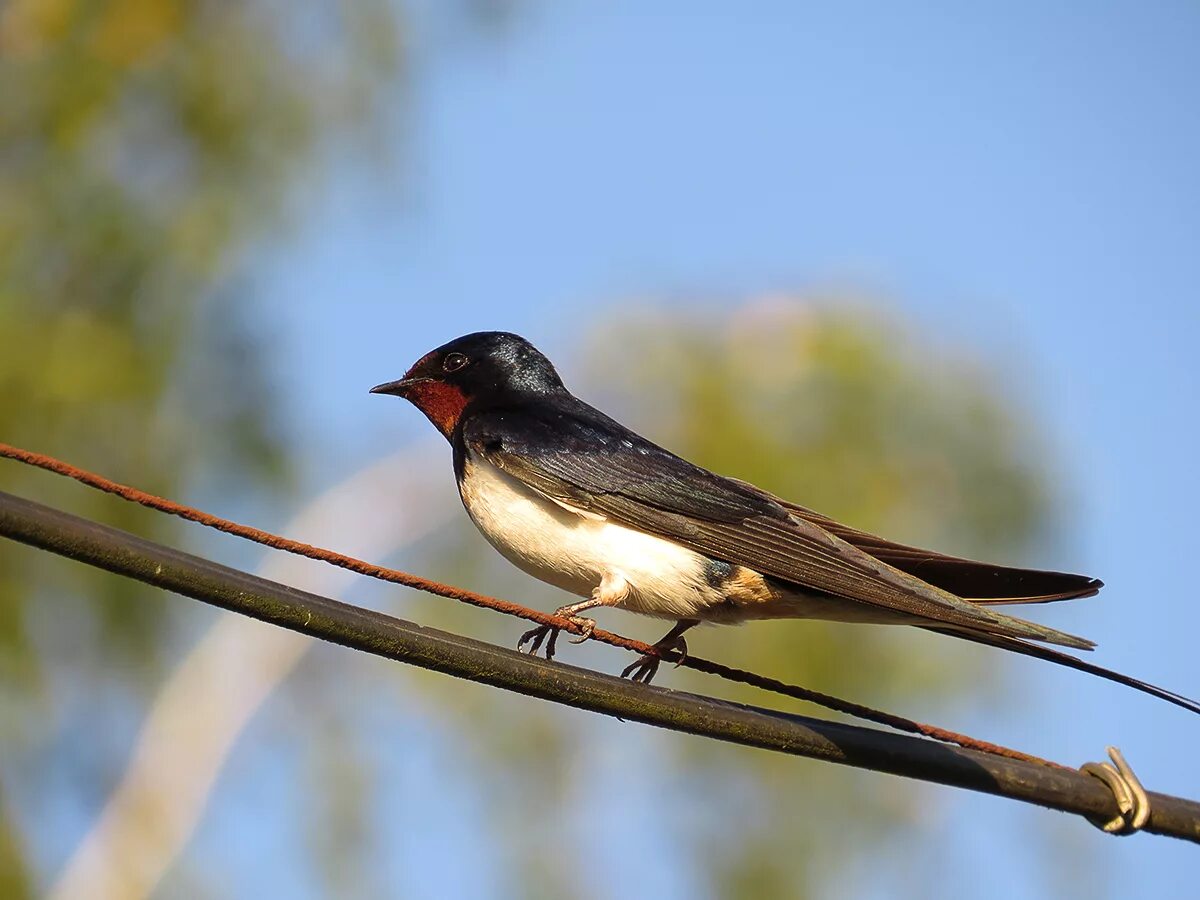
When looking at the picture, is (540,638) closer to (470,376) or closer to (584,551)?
(584,551)

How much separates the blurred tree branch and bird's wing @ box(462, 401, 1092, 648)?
1.22 feet

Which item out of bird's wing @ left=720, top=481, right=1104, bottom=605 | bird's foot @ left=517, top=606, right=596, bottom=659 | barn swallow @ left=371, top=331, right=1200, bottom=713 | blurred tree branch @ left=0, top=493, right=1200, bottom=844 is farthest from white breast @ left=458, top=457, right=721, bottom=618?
blurred tree branch @ left=0, top=493, right=1200, bottom=844

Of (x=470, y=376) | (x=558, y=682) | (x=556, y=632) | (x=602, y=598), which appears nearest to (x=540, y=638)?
(x=556, y=632)

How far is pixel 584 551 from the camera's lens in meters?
3.92

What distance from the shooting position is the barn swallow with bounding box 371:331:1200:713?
358 cm

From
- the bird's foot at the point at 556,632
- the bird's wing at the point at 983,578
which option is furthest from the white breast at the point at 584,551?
the bird's wing at the point at 983,578

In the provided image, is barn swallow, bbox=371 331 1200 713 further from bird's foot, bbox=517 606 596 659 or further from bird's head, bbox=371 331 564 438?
bird's head, bbox=371 331 564 438

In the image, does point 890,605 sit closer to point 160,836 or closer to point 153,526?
point 153,526

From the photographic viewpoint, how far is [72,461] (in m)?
7.41

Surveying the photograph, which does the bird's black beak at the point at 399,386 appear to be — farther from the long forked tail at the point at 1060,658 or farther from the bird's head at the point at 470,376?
the long forked tail at the point at 1060,658

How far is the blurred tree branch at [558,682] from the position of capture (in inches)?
87.0

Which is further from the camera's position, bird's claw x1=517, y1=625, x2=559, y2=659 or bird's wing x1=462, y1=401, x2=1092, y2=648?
bird's claw x1=517, y1=625, x2=559, y2=659

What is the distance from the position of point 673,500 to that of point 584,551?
→ 257 millimetres

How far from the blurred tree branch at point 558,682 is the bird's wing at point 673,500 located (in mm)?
373
